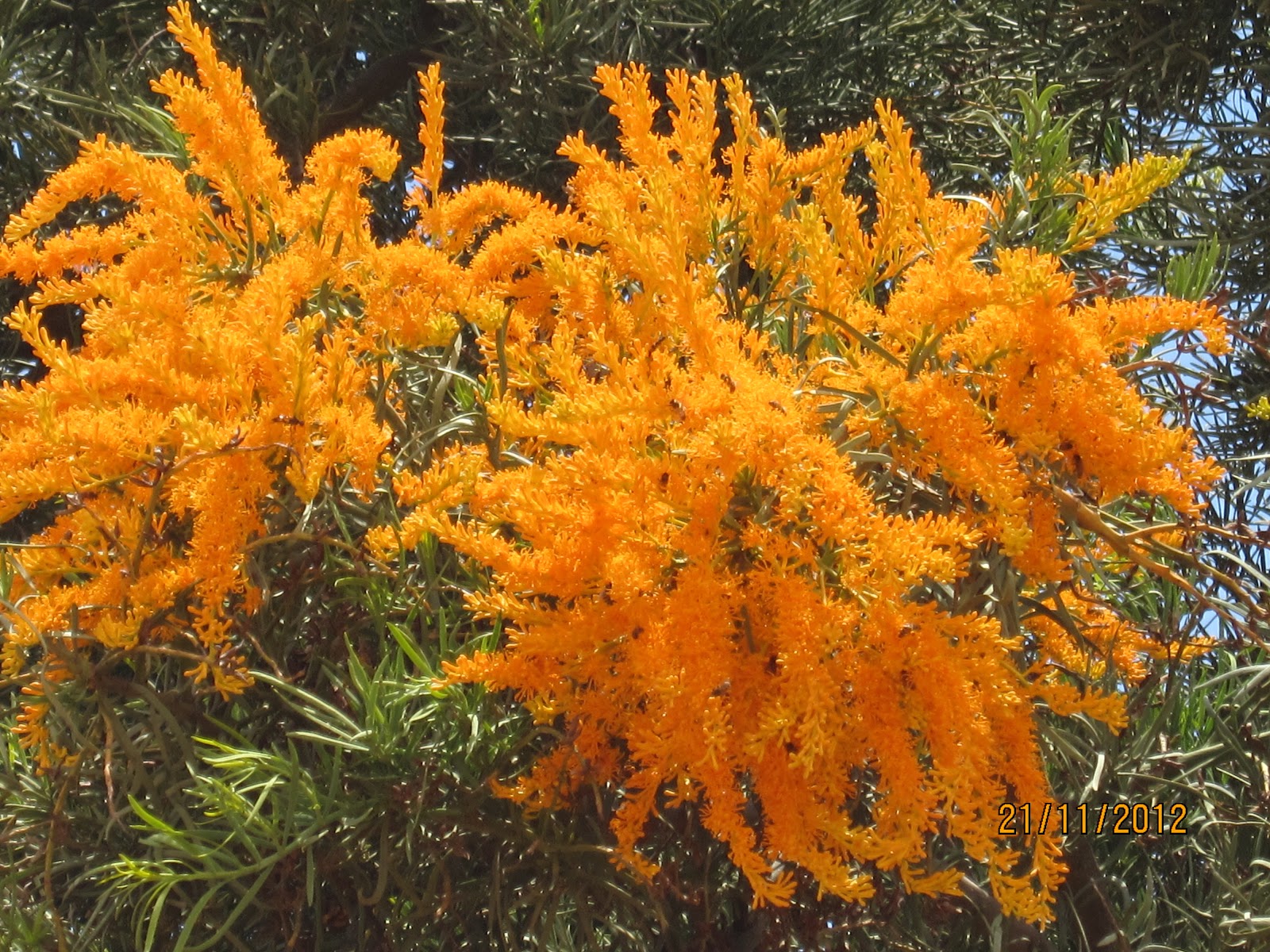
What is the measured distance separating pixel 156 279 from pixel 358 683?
414mm

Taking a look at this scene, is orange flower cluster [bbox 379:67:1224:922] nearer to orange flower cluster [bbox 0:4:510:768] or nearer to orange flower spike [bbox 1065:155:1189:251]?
orange flower spike [bbox 1065:155:1189:251]

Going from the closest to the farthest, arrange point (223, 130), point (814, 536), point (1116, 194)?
point (814, 536) < point (1116, 194) < point (223, 130)

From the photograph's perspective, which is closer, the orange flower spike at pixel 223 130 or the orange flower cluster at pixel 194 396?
the orange flower cluster at pixel 194 396

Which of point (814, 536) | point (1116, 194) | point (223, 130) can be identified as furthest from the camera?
point (223, 130)

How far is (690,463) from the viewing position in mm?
829

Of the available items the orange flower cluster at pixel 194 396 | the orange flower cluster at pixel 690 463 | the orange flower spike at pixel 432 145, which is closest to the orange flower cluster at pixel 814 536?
the orange flower cluster at pixel 690 463

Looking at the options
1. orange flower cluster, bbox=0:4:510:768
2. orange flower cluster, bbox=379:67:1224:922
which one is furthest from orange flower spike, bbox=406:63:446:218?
orange flower cluster, bbox=379:67:1224:922

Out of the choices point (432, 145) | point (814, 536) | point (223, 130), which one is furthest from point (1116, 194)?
point (223, 130)

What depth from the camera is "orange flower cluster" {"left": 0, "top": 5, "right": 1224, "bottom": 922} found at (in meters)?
0.79

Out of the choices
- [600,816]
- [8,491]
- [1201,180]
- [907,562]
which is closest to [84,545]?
[8,491]

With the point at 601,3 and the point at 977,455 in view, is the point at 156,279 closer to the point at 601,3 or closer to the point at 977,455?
the point at 977,455

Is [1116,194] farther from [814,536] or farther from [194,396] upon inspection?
[194,396]

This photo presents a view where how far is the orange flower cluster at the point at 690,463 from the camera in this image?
0.79m

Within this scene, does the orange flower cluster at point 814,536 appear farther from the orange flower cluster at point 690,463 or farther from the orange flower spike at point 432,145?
the orange flower spike at point 432,145
